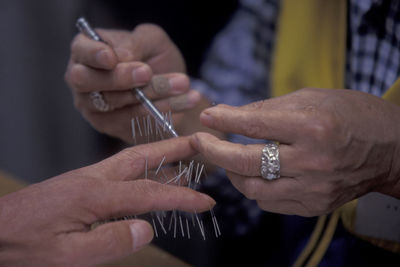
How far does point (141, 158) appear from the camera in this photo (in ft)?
2.13

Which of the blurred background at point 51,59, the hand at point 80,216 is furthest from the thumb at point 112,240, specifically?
the blurred background at point 51,59

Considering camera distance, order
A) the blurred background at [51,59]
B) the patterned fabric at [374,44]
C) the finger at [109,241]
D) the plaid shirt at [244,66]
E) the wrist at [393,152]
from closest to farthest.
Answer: the finger at [109,241] → the wrist at [393,152] → the patterned fabric at [374,44] → the plaid shirt at [244,66] → the blurred background at [51,59]

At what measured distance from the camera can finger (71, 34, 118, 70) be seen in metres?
0.75

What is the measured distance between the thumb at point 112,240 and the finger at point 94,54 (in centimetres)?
38

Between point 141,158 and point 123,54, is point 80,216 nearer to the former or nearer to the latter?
point 141,158

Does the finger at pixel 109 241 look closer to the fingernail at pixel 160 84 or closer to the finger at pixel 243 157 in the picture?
the finger at pixel 243 157

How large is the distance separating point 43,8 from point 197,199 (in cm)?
113

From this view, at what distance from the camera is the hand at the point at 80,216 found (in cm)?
46

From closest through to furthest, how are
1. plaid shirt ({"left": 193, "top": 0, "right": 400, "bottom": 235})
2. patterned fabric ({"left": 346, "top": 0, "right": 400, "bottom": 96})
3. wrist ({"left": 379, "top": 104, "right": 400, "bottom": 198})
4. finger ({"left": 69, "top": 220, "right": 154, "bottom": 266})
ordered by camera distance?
finger ({"left": 69, "top": 220, "right": 154, "bottom": 266}) → wrist ({"left": 379, "top": 104, "right": 400, "bottom": 198}) → patterned fabric ({"left": 346, "top": 0, "right": 400, "bottom": 96}) → plaid shirt ({"left": 193, "top": 0, "right": 400, "bottom": 235})

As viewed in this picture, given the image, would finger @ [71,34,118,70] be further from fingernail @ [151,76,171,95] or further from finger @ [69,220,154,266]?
finger @ [69,220,154,266]

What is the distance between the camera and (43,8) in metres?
1.38

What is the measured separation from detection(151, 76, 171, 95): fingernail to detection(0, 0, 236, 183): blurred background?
333 millimetres

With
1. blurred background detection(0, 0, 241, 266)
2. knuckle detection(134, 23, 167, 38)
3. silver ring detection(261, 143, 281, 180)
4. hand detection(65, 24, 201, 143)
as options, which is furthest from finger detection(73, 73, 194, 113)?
silver ring detection(261, 143, 281, 180)

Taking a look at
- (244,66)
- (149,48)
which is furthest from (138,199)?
(244,66)
